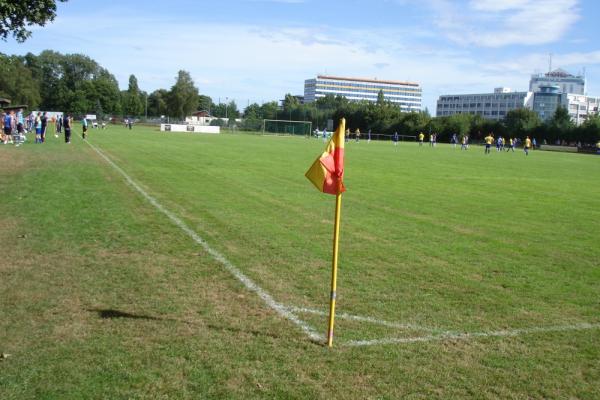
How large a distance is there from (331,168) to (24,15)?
46.1 feet

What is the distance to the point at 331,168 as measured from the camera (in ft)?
17.4

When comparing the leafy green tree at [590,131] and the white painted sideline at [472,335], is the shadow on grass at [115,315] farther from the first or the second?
the leafy green tree at [590,131]

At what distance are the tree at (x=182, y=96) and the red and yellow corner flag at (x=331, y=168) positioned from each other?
416 ft

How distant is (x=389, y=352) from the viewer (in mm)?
4992

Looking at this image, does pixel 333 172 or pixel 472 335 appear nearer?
pixel 333 172

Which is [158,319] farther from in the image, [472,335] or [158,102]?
[158,102]

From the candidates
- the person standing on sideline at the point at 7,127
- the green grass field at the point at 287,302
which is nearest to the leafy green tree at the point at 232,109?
the person standing on sideline at the point at 7,127

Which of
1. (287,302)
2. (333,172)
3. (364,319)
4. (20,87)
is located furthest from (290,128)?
(333,172)

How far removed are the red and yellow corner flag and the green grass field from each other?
1.43 m

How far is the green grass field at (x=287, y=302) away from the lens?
14.5 feet

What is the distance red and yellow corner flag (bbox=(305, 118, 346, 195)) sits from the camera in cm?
523

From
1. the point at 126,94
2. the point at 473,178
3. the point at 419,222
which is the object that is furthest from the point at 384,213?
the point at 126,94

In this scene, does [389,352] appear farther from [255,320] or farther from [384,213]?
[384,213]

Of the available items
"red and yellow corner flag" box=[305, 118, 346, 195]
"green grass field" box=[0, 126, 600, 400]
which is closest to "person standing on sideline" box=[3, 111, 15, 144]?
"green grass field" box=[0, 126, 600, 400]
